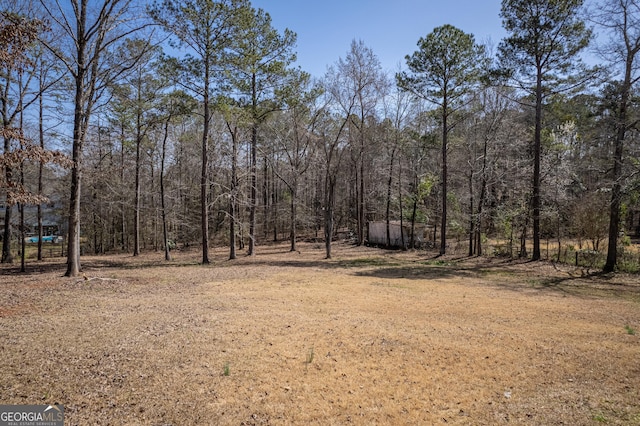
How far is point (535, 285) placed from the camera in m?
11.0

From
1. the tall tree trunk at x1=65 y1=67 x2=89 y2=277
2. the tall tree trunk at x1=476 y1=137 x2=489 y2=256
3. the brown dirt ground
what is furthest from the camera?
the tall tree trunk at x1=476 y1=137 x2=489 y2=256

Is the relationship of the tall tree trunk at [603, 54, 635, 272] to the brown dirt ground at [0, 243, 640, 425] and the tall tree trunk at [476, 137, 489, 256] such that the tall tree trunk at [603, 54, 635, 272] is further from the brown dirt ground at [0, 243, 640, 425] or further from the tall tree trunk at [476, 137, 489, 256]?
the tall tree trunk at [476, 137, 489, 256]

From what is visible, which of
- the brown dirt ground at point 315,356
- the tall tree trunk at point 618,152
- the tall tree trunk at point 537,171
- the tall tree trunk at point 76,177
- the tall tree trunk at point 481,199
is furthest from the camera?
the tall tree trunk at point 481,199

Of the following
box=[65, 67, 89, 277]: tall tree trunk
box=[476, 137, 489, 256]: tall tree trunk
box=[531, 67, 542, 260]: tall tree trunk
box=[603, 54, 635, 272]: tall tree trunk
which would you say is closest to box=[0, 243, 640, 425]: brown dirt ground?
box=[65, 67, 89, 277]: tall tree trunk

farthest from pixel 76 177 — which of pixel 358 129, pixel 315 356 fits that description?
pixel 358 129

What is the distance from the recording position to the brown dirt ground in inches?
140

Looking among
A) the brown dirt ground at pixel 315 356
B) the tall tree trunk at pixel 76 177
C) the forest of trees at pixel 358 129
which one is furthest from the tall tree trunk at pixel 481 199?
the tall tree trunk at pixel 76 177

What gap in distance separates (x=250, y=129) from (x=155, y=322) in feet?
47.2

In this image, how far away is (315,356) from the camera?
16.3 feet

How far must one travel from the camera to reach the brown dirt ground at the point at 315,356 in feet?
11.7

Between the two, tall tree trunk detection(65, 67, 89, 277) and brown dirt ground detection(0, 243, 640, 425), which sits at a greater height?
tall tree trunk detection(65, 67, 89, 277)

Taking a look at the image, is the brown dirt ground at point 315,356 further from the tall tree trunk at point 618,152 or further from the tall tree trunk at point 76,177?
the tall tree trunk at point 618,152

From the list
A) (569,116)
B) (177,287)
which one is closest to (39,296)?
(177,287)

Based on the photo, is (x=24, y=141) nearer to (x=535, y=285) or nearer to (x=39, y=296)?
(x=39, y=296)
